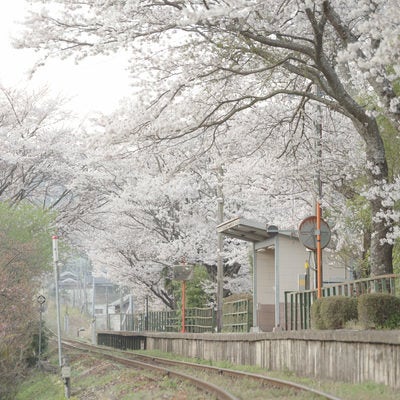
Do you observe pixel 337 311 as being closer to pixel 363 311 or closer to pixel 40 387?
pixel 363 311

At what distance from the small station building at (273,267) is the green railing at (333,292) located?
10.2ft

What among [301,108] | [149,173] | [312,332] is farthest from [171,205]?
[312,332]

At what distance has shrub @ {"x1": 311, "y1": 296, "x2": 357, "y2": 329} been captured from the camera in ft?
43.9

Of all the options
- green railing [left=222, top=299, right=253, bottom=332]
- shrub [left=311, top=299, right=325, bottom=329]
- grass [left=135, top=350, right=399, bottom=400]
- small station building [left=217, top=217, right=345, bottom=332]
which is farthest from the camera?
green railing [left=222, top=299, right=253, bottom=332]

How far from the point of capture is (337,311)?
13.4 meters

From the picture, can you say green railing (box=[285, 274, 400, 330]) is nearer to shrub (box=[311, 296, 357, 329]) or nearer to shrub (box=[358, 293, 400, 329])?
shrub (box=[311, 296, 357, 329])

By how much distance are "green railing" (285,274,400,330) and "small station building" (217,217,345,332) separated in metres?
3.12

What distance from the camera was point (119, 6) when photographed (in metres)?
12.2

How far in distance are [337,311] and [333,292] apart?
2199 mm

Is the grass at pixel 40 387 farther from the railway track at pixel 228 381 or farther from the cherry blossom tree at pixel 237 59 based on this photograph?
the cherry blossom tree at pixel 237 59

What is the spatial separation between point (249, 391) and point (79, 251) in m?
28.6

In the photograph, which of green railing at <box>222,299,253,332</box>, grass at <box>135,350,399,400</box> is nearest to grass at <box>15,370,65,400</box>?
green railing at <box>222,299,253,332</box>

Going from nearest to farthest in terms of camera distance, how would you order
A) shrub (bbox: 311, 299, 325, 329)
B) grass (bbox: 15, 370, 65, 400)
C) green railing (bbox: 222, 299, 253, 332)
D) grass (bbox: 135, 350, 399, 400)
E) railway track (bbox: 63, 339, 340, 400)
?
grass (bbox: 135, 350, 399, 400), railway track (bbox: 63, 339, 340, 400), shrub (bbox: 311, 299, 325, 329), grass (bbox: 15, 370, 65, 400), green railing (bbox: 222, 299, 253, 332)

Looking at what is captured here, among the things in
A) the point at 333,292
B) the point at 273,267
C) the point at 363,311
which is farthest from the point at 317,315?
the point at 273,267
